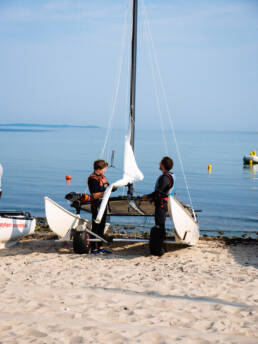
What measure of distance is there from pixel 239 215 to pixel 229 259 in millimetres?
11221

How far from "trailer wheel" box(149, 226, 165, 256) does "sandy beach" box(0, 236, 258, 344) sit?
0.17 metres

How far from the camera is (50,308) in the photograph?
5.73 metres

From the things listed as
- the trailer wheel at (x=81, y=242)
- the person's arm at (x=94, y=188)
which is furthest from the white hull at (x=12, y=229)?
the person's arm at (x=94, y=188)

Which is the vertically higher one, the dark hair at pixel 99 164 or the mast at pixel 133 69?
the mast at pixel 133 69

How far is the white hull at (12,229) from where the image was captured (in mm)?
9602

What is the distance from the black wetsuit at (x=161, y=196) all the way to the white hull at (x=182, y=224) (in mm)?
237

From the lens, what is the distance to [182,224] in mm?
9172

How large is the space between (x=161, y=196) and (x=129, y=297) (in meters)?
2.99

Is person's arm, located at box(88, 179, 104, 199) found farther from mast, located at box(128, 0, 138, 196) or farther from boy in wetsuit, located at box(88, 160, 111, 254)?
mast, located at box(128, 0, 138, 196)

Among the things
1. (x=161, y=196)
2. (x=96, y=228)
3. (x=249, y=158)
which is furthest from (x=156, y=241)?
(x=249, y=158)

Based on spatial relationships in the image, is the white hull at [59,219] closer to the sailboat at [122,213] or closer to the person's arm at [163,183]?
the sailboat at [122,213]

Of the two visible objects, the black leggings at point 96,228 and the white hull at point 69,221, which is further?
the black leggings at point 96,228

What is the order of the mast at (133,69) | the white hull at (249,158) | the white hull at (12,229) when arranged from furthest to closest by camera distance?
the white hull at (249,158) → the mast at (133,69) → the white hull at (12,229)

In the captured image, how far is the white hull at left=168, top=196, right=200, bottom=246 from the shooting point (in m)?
8.67
